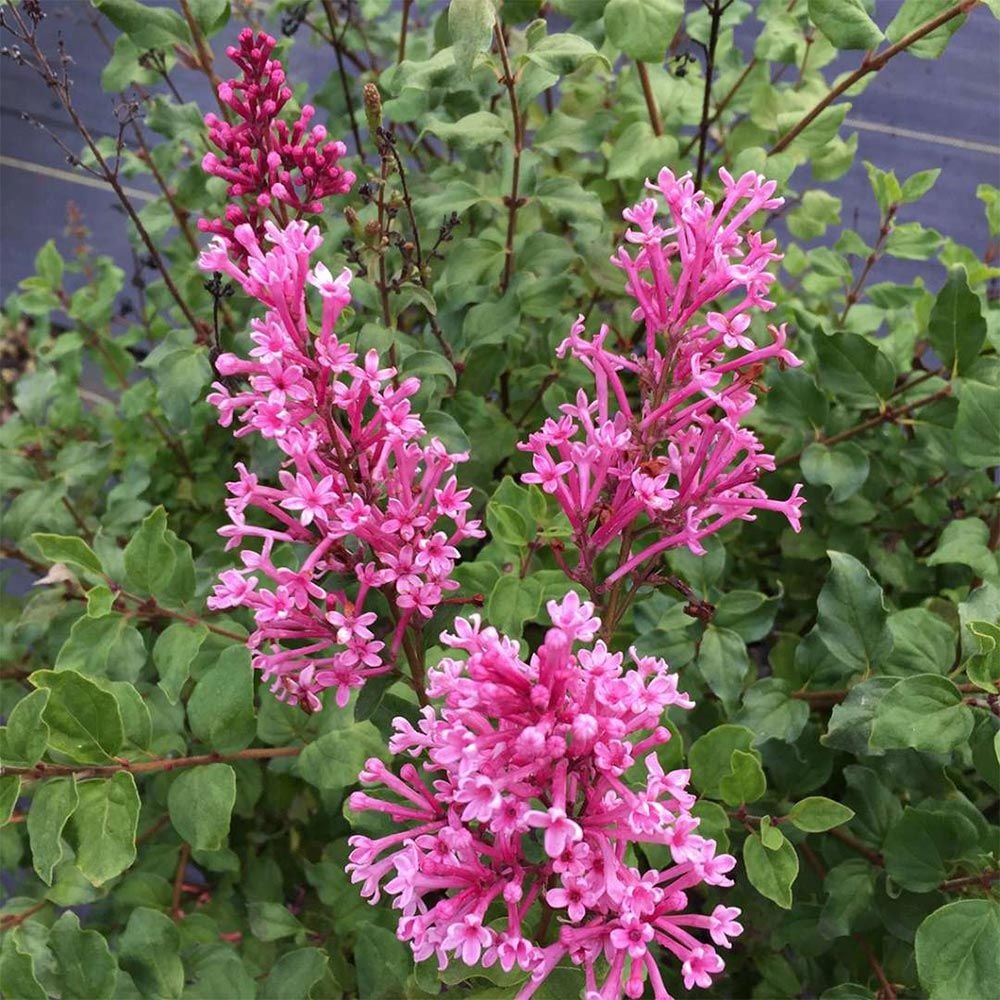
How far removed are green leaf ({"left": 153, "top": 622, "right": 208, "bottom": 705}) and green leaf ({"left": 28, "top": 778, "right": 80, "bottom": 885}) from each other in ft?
0.35

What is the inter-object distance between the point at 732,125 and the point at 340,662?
3.45 ft

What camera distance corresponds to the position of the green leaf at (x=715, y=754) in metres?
0.71

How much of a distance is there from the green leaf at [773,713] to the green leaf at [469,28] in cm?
54

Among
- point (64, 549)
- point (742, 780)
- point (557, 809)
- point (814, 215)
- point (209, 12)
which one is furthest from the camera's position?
point (814, 215)

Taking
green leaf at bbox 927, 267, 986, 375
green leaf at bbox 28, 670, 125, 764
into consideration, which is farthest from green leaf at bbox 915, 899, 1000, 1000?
green leaf at bbox 28, 670, 125, 764

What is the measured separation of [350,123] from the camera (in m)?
1.18

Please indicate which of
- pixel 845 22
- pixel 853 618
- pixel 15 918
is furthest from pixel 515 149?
pixel 15 918

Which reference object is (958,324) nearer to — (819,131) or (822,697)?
(819,131)

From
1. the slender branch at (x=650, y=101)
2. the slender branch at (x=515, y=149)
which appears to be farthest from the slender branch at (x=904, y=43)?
the slender branch at (x=515, y=149)

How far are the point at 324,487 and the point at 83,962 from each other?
463 mm

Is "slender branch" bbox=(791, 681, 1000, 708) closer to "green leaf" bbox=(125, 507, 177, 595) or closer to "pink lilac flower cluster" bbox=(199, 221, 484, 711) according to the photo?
"pink lilac flower cluster" bbox=(199, 221, 484, 711)

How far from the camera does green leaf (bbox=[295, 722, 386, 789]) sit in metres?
0.76

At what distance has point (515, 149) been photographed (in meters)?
0.87

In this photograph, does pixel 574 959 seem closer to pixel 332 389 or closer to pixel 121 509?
pixel 332 389
